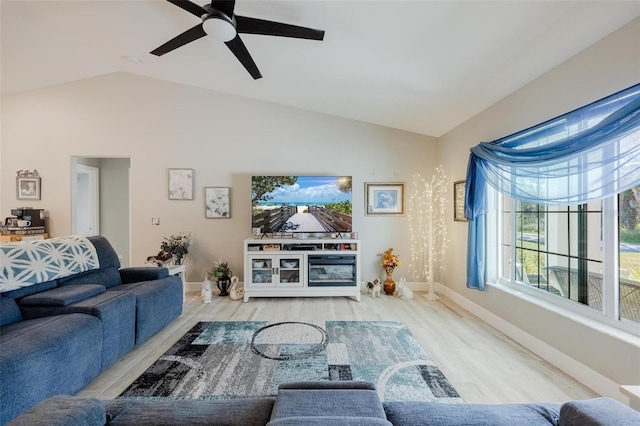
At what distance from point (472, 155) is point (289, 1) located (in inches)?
93.0

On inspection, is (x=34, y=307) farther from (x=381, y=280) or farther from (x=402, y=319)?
(x=381, y=280)

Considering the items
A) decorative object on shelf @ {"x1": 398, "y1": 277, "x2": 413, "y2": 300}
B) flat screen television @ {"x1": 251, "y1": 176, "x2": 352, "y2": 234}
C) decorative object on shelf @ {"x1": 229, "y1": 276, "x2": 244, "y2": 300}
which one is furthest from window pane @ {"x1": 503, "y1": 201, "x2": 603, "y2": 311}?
decorative object on shelf @ {"x1": 229, "y1": 276, "x2": 244, "y2": 300}

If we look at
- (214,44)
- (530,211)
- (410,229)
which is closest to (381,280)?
(410,229)

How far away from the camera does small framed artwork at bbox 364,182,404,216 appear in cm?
419

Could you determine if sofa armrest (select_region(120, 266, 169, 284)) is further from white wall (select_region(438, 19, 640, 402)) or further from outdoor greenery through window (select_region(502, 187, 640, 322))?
outdoor greenery through window (select_region(502, 187, 640, 322))

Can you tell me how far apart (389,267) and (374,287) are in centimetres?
38

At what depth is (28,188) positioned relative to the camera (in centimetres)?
409

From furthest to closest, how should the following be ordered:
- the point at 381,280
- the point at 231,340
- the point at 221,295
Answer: the point at 381,280
the point at 221,295
the point at 231,340

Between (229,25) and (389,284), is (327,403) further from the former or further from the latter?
(389,284)

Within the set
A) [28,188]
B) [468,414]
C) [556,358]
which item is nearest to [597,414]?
[468,414]

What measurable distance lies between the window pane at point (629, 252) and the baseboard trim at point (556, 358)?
0.47 meters

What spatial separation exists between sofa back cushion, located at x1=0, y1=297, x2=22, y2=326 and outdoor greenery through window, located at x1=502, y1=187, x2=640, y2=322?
421 cm

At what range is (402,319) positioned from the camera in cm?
307

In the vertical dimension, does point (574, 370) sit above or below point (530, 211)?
below
